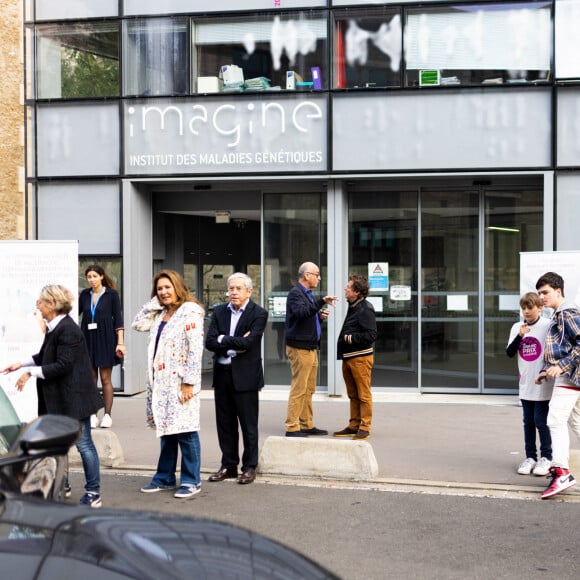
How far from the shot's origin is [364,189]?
1415 cm

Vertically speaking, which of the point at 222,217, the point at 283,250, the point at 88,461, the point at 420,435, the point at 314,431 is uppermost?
the point at 222,217

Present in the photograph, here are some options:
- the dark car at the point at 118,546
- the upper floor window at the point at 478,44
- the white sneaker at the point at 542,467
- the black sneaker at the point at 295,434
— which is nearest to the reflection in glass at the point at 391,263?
the upper floor window at the point at 478,44

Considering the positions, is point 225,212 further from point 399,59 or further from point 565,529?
point 565,529

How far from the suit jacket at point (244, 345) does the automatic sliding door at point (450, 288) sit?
6.15m

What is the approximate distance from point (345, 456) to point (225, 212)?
734 centimetres

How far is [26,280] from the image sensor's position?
34.2 feet

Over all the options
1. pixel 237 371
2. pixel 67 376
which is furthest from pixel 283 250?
pixel 67 376

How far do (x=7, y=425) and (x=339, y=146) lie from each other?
9.91 metres

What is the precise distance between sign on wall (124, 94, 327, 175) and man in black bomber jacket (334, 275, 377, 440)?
12.7 ft

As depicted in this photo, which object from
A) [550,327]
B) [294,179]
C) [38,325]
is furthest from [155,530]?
[294,179]

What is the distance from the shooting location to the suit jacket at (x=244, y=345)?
26.5 ft

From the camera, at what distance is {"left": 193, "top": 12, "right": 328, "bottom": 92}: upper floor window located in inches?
543

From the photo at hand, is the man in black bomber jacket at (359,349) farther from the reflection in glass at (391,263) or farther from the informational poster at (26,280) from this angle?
the reflection in glass at (391,263)

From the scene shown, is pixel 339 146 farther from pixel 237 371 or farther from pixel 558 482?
pixel 558 482
